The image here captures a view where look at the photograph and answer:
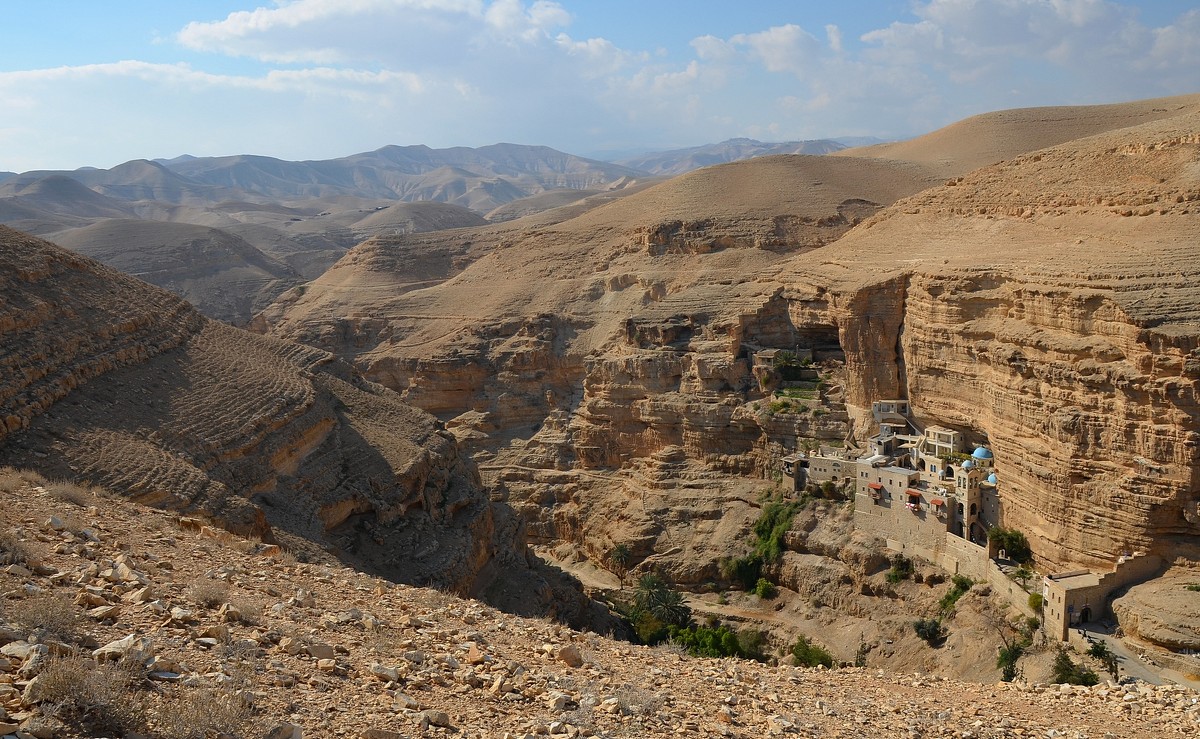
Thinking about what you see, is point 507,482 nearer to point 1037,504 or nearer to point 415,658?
point 1037,504

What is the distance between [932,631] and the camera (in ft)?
82.3

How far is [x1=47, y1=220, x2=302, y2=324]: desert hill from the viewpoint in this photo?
258 feet

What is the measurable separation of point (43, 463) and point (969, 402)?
24161mm

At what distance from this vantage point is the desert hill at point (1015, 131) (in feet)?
196

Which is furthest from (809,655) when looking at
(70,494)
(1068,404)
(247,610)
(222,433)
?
(247,610)

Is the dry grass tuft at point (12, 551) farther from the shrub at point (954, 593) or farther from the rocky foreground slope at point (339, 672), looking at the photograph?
the shrub at point (954, 593)

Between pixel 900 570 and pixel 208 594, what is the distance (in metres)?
22.6

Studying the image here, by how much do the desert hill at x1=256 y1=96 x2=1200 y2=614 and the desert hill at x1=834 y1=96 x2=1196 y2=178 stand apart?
760mm

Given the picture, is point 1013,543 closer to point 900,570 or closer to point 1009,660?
point 900,570

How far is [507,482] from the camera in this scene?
4009 cm

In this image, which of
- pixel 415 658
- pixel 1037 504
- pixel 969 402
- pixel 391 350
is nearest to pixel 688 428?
pixel 969 402

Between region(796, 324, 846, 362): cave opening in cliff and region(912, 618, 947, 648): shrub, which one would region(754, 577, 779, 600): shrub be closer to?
region(912, 618, 947, 648): shrub

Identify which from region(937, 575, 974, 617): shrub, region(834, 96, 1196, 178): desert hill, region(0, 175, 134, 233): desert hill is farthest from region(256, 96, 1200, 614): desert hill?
region(0, 175, 134, 233): desert hill

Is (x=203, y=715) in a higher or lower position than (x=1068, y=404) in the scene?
higher
